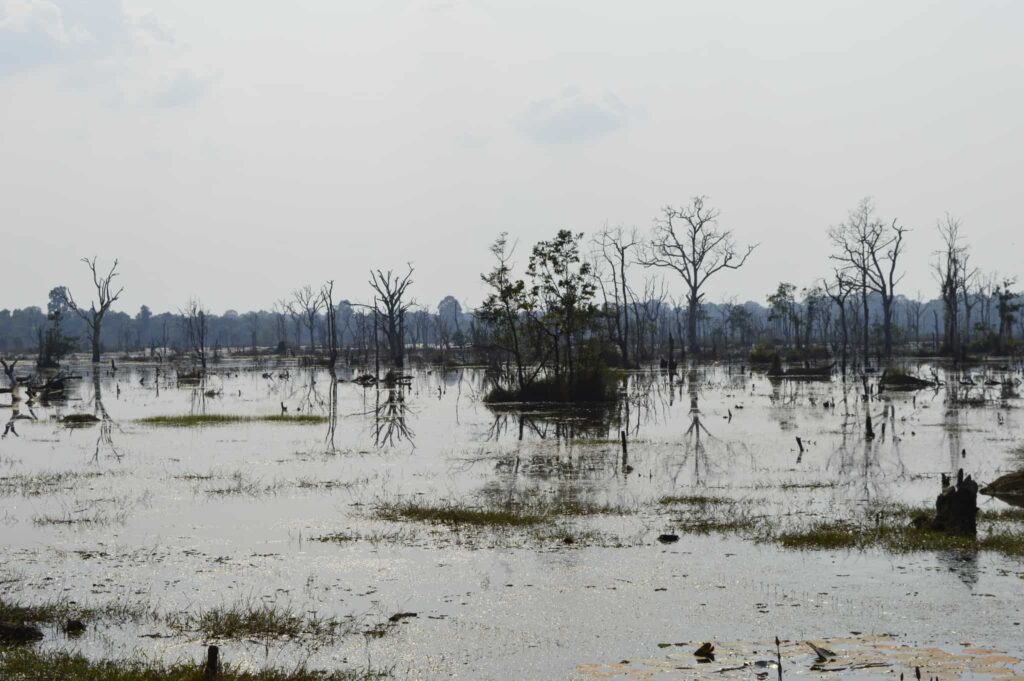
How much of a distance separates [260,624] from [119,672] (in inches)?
76.6

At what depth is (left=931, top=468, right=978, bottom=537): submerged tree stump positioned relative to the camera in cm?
1450

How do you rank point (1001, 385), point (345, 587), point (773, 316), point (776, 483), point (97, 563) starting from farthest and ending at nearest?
point (773, 316), point (1001, 385), point (776, 483), point (97, 563), point (345, 587)

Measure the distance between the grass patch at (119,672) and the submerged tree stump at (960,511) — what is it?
9369 mm

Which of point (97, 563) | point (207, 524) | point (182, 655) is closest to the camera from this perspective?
point (182, 655)

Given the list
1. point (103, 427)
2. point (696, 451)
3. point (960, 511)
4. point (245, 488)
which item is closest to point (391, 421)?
point (103, 427)

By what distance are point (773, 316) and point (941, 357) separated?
17.4m

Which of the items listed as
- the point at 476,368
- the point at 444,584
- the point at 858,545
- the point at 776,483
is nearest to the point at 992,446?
the point at 776,483

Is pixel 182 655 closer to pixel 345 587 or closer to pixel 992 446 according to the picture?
pixel 345 587

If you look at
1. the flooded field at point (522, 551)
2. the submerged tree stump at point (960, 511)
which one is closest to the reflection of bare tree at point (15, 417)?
the flooded field at point (522, 551)

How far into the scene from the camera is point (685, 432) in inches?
1202

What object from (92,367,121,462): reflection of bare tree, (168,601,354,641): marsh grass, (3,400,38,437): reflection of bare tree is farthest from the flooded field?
(3,400,38,437): reflection of bare tree

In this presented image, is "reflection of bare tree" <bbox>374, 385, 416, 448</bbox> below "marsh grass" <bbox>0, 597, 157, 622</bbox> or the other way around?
the other way around

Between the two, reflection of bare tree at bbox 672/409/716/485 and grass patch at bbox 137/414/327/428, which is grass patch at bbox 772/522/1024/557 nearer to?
reflection of bare tree at bbox 672/409/716/485

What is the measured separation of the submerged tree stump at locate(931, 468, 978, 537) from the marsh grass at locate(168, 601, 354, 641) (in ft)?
29.9
